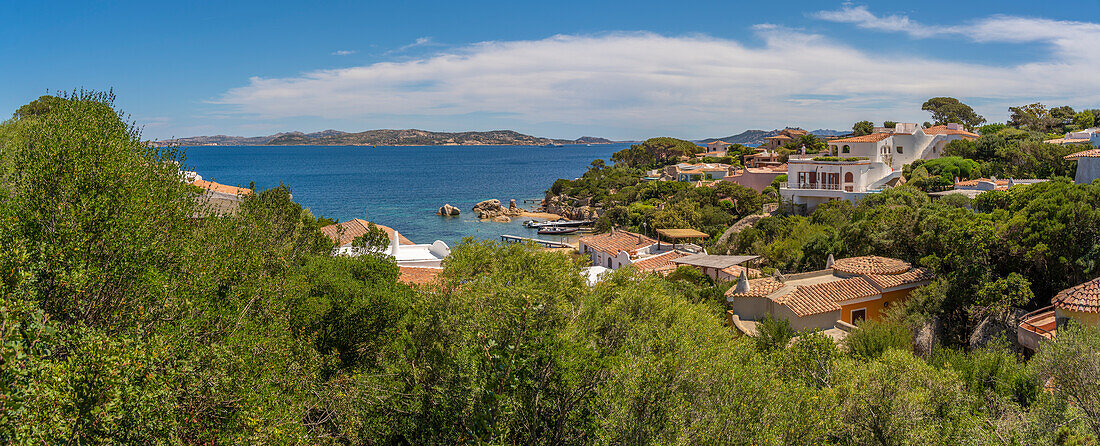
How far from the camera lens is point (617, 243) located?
125 ft

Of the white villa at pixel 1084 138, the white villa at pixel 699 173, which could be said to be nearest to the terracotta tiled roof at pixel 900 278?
the white villa at pixel 1084 138

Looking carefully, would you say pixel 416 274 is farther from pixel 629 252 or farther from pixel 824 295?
pixel 629 252

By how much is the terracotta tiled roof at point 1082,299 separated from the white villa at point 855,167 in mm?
24530

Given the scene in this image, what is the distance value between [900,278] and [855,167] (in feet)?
71.9

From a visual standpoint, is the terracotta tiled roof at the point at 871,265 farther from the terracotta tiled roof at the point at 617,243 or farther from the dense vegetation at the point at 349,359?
the terracotta tiled roof at the point at 617,243

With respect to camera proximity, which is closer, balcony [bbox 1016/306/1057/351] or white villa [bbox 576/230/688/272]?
balcony [bbox 1016/306/1057/351]

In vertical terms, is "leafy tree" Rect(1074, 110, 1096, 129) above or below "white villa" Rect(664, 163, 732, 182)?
above

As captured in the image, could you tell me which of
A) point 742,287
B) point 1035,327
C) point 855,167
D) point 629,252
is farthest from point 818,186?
point 1035,327

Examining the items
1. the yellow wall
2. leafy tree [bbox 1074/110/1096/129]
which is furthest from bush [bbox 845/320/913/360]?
leafy tree [bbox 1074/110/1096/129]

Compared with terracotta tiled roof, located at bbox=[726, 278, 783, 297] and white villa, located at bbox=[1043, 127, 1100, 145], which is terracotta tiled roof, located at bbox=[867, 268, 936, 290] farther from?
white villa, located at bbox=[1043, 127, 1100, 145]

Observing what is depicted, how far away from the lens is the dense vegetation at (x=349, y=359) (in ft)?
21.6

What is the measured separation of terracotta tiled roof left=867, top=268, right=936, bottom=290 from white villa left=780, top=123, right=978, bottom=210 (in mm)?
18035

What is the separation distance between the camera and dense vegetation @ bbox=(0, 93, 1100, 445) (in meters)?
6.59

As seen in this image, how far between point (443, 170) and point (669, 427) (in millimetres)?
166802
